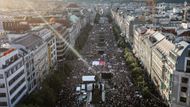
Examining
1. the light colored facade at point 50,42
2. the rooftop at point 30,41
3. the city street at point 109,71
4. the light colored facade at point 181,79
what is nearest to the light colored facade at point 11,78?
the rooftop at point 30,41

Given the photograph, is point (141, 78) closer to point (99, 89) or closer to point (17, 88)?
point (99, 89)

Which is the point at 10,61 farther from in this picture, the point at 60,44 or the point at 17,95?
the point at 60,44

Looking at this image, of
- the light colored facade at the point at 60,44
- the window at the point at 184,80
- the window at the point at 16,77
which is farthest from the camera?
the light colored facade at the point at 60,44

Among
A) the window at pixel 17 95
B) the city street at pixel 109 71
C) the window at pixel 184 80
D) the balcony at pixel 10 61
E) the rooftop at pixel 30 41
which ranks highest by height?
the rooftop at pixel 30 41

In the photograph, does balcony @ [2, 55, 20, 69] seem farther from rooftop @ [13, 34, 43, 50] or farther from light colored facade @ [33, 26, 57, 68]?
light colored facade @ [33, 26, 57, 68]

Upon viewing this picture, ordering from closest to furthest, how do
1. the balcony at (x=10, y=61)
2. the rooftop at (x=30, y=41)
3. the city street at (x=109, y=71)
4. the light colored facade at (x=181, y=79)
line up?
1. the balcony at (x=10, y=61)
2. the light colored facade at (x=181, y=79)
3. the city street at (x=109, y=71)
4. the rooftop at (x=30, y=41)

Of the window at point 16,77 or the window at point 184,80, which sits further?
the window at point 16,77

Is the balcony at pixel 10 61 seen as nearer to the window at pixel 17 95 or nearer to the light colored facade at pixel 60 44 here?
the window at pixel 17 95

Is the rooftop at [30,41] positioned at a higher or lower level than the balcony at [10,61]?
higher

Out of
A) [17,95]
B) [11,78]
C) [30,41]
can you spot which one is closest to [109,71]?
[30,41]
